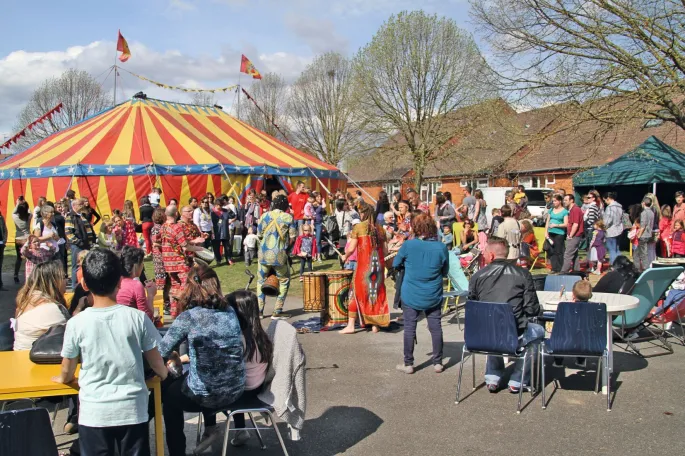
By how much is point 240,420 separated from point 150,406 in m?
0.83

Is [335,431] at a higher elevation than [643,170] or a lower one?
lower

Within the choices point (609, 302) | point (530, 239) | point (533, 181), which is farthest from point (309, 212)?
point (533, 181)

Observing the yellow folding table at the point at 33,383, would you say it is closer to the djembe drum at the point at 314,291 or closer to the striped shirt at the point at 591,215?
the djembe drum at the point at 314,291

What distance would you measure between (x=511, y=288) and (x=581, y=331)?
0.65 meters

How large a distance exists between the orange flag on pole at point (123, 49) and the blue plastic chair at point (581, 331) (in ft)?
70.9

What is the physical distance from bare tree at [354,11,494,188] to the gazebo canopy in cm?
1290

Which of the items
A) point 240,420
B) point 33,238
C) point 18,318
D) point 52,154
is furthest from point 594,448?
point 52,154

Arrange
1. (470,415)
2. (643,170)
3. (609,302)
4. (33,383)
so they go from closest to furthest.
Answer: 1. (33,383)
2. (470,415)
3. (609,302)
4. (643,170)

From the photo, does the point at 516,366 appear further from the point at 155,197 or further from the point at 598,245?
the point at 155,197

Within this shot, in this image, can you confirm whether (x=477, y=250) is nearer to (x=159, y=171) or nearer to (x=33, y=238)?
(x=33, y=238)

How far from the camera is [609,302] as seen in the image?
18.9 feet

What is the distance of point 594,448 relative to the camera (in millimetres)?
4215

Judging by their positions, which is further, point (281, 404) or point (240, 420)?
point (240, 420)

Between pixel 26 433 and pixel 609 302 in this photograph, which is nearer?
pixel 26 433
